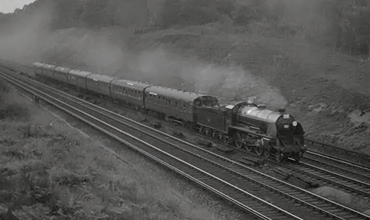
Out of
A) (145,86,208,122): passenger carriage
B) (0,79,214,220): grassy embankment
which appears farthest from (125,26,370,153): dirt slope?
(0,79,214,220): grassy embankment

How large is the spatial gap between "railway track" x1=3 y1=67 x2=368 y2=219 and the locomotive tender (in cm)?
214

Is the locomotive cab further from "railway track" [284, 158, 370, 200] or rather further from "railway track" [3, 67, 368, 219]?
"railway track" [3, 67, 368, 219]

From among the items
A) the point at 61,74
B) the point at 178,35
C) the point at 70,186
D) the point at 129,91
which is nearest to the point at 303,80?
the point at 129,91

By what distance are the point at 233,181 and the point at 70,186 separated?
6.94m

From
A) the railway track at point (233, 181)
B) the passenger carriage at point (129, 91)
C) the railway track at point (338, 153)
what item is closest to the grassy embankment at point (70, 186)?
the railway track at point (233, 181)

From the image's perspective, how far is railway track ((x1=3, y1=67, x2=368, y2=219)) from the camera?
44.5ft

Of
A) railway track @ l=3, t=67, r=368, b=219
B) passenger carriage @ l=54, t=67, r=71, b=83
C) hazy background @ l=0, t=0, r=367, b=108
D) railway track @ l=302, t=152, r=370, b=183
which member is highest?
hazy background @ l=0, t=0, r=367, b=108

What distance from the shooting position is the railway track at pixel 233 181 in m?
13.6

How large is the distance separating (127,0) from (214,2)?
2414cm

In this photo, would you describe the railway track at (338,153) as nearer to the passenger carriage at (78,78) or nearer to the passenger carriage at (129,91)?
the passenger carriage at (129,91)

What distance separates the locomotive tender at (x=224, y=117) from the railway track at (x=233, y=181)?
214 cm

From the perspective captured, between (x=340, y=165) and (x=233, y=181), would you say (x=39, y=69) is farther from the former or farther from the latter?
(x=340, y=165)

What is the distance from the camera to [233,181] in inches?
661

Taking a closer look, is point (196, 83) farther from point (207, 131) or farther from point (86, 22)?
point (86, 22)
